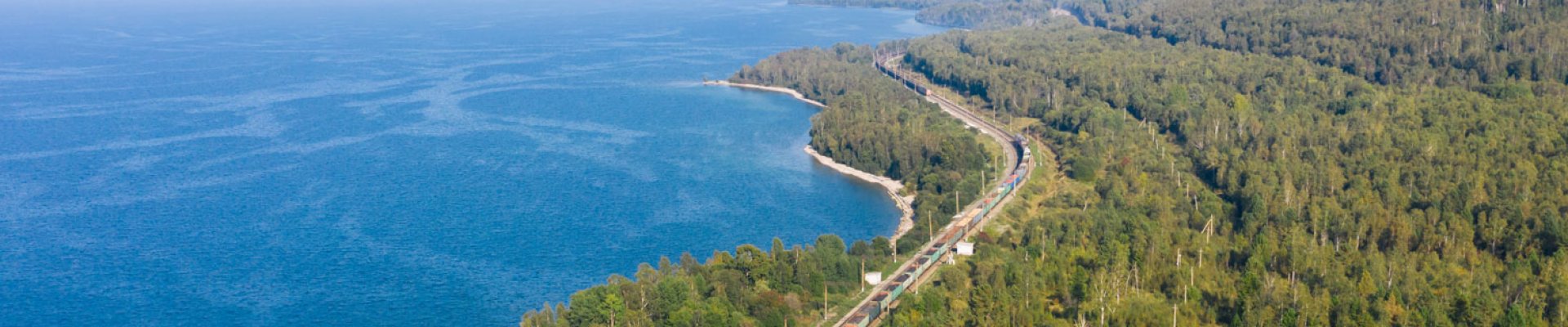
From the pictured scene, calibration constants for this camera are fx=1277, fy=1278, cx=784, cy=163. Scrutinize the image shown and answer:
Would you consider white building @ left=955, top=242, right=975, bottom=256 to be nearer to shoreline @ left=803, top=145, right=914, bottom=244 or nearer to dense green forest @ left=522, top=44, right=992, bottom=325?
dense green forest @ left=522, top=44, right=992, bottom=325

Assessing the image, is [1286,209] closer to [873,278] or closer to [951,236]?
[951,236]

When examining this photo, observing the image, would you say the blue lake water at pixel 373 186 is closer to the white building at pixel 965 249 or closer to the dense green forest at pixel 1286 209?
the white building at pixel 965 249

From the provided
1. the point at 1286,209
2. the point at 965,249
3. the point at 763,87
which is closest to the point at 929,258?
the point at 965,249

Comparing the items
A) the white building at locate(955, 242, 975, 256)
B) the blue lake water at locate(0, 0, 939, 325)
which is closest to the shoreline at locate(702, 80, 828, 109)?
the blue lake water at locate(0, 0, 939, 325)

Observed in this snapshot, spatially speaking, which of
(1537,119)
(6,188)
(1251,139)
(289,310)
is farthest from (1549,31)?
(6,188)

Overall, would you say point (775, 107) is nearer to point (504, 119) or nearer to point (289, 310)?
point (504, 119)

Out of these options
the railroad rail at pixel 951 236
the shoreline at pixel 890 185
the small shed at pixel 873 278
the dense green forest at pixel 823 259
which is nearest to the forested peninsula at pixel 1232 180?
the dense green forest at pixel 823 259
